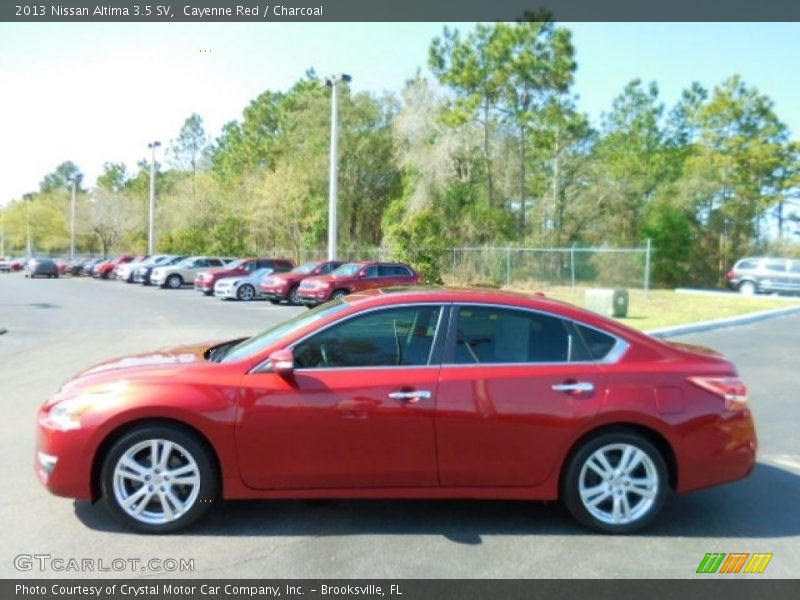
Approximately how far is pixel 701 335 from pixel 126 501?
13.7m

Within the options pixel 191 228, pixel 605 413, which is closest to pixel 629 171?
pixel 191 228

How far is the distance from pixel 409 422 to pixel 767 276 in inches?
1262

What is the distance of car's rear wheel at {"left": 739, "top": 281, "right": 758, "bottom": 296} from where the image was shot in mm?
32112

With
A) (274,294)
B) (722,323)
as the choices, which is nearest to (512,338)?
(722,323)

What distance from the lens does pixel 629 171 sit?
4578cm

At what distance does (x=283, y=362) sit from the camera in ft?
14.0

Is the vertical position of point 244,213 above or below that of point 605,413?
above

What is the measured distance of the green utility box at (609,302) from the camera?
701 inches

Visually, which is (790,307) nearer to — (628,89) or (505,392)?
(505,392)

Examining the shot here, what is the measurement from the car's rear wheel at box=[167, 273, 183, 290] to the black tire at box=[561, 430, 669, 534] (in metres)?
31.8

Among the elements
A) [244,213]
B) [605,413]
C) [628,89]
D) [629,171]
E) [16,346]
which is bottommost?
[16,346]

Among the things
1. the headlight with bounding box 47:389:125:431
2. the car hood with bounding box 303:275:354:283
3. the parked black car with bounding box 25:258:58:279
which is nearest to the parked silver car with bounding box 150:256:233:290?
the car hood with bounding box 303:275:354:283

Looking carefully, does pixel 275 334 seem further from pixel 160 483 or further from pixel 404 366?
pixel 160 483
